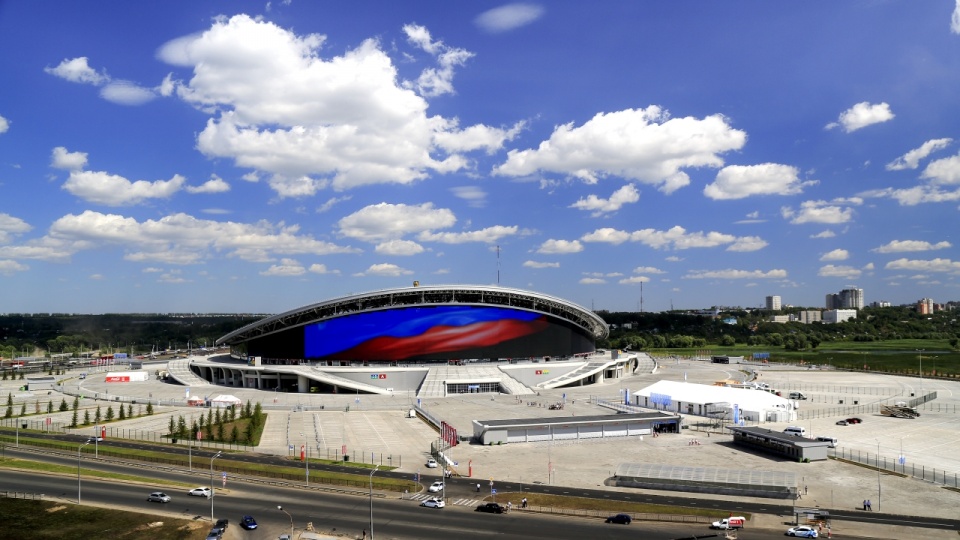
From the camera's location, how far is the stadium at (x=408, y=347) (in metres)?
119

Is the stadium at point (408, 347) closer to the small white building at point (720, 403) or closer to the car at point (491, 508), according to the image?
the small white building at point (720, 403)

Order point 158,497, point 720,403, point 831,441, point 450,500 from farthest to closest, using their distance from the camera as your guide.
Result: point 720,403 < point 831,441 < point 450,500 < point 158,497

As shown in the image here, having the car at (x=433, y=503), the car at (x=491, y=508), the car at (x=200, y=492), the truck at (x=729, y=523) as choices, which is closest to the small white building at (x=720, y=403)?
the truck at (x=729, y=523)

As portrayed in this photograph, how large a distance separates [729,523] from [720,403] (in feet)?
161

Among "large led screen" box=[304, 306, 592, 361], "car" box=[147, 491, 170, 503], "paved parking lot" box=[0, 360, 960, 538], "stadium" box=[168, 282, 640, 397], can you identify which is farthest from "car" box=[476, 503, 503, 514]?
"large led screen" box=[304, 306, 592, 361]

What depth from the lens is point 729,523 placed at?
139 ft

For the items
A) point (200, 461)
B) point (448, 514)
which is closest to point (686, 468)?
point (448, 514)

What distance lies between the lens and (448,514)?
150 ft

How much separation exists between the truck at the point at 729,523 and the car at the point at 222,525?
3099cm

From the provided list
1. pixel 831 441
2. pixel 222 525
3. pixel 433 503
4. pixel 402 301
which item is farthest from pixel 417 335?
pixel 222 525

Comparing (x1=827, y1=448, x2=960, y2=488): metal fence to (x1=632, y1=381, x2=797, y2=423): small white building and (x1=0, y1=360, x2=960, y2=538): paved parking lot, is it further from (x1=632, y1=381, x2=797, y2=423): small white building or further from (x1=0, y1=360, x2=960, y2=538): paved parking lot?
(x1=632, y1=381, x2=797, y2=423): small white building

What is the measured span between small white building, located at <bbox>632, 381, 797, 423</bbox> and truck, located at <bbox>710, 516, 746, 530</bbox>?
46.8 metres

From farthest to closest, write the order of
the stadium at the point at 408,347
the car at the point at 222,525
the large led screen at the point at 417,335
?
1. the large led screen at the point at 417,335
2. the stadium at the point at 408,347
3. the car at the point at 222,525

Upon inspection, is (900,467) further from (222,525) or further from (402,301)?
(402,301)
